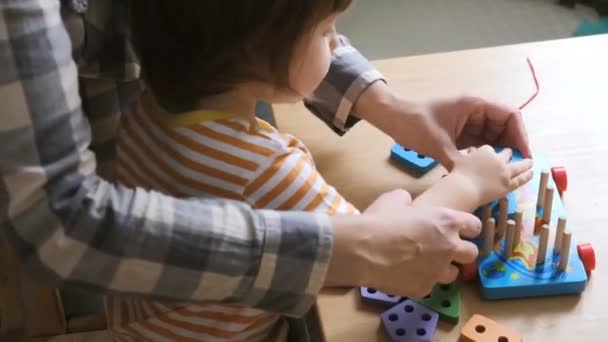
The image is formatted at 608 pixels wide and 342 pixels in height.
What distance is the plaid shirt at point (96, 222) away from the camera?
54 centimetres

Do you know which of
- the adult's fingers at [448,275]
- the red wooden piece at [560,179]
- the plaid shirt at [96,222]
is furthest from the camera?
the red wooden piece at [560,179]

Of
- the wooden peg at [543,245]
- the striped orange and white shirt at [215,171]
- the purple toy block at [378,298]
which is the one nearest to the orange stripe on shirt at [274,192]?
the striped orange and white shirt at [215,171]

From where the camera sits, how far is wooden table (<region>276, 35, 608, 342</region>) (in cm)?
65

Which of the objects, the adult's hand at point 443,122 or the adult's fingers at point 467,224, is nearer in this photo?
the adult's fingers at point 467,224

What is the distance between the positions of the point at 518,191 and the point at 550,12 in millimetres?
1301

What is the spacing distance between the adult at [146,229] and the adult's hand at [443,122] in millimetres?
118

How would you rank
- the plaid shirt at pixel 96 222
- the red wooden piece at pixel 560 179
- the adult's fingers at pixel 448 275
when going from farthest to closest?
the red wooden piece at pixel 560 179 < the adult's fingers at pixel 448 275 < the plaid shirt at pixel 96 222

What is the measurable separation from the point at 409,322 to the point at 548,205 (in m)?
0.18

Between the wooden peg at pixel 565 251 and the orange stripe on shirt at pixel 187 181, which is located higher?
the orange stripe on shirt at pixel 187 181

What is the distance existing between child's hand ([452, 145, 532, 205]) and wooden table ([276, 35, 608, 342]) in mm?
57

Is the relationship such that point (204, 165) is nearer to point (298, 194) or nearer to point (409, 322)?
point (298, 194)

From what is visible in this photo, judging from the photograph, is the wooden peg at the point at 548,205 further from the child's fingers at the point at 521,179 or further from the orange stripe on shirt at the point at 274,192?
the orange stripe on shirt at the point at 274,192

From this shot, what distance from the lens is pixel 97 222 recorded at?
572 mm

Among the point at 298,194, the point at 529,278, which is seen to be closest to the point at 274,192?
the point at 298,194
